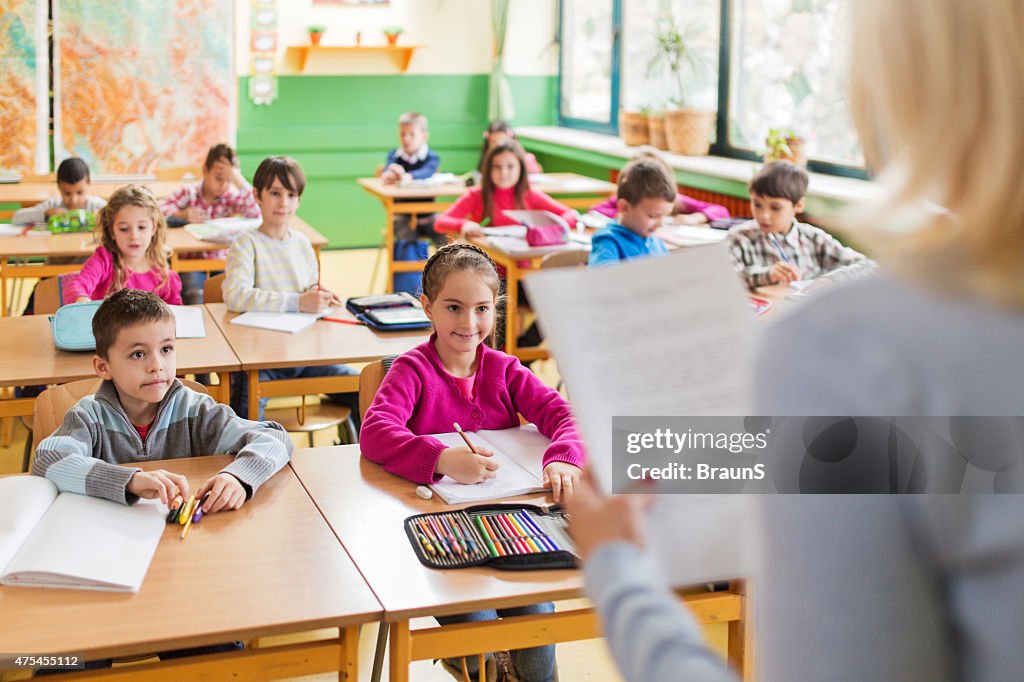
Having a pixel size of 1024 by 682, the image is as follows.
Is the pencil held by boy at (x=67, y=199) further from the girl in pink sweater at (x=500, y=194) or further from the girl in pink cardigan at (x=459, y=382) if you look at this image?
the girl in pink cardigan at (x=459, y=382)

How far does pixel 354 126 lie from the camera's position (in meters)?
8.43

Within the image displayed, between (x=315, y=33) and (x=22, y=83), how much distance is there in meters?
2.05

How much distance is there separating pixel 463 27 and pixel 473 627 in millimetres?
7564


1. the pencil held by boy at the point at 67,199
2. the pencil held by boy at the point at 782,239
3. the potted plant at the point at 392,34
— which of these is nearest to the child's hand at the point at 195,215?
the pencil held by boy at the point at 67,199

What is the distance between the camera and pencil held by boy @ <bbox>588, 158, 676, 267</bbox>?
3824 mm

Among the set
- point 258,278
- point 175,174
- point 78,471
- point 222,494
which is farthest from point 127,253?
point 175,174

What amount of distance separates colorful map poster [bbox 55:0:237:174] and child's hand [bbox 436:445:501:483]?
632 centimetres

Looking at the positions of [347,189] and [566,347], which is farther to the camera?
[347,189]

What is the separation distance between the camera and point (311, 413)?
11.1 ft

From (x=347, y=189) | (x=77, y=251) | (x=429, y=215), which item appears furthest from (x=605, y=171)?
(x=77, y=251)

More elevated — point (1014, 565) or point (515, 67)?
point (515, 67)

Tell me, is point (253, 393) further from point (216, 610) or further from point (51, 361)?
point (216, 610)

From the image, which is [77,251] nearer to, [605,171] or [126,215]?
[126,215]

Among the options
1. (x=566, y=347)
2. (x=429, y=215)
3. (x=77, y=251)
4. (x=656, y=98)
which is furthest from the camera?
(x=656, y=98)
